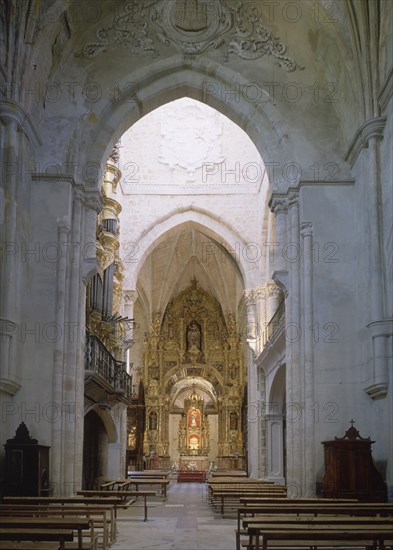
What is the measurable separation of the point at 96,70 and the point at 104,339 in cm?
1046

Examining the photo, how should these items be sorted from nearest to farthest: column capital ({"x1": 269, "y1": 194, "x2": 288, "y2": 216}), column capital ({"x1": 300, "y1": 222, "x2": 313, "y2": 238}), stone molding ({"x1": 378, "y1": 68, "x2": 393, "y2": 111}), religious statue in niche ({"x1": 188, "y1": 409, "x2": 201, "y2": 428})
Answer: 1. stone molding ({"x1": 378, "y1": 68, "x2": 393, "y2": 111})
2. column capital ({"x1": 300, "y1": 222, "x2": 313, "y2": 238})
3. column capital ({"x1": 269, "y1": 194, "x2": 288, "y2": 216})
4. religious statue in niche ({"x1": 188, "y1": 409, "x2": 201, "y2": 428})

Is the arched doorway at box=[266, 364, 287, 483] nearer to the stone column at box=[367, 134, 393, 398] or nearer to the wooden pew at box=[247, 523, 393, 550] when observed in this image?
the stone column at box=[367, 134, 393, 398]

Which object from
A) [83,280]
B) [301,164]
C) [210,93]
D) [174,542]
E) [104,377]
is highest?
[210,93]

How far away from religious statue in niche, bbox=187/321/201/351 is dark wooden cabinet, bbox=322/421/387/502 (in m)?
27.9

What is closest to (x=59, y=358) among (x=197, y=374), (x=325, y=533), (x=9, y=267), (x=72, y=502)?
(x=9, y=267)

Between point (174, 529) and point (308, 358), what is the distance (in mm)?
3829

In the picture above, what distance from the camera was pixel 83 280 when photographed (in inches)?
596

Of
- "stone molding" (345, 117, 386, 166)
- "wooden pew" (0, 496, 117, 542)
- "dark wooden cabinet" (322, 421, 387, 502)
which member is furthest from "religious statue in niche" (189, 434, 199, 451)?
"wooden pew" (0, 496, 117, 542)

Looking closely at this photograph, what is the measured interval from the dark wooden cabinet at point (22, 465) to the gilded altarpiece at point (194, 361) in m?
26.7

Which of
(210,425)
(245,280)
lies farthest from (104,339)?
(210,425)

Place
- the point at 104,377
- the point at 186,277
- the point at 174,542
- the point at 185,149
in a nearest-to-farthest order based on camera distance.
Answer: the point at 174,542
the point at 104,377
the point at 185,149
the point at 186,277

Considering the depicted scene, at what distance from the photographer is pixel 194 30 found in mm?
16250

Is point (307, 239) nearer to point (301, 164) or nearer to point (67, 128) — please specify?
point (301, 164)

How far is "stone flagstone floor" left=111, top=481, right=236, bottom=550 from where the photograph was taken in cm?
1038
